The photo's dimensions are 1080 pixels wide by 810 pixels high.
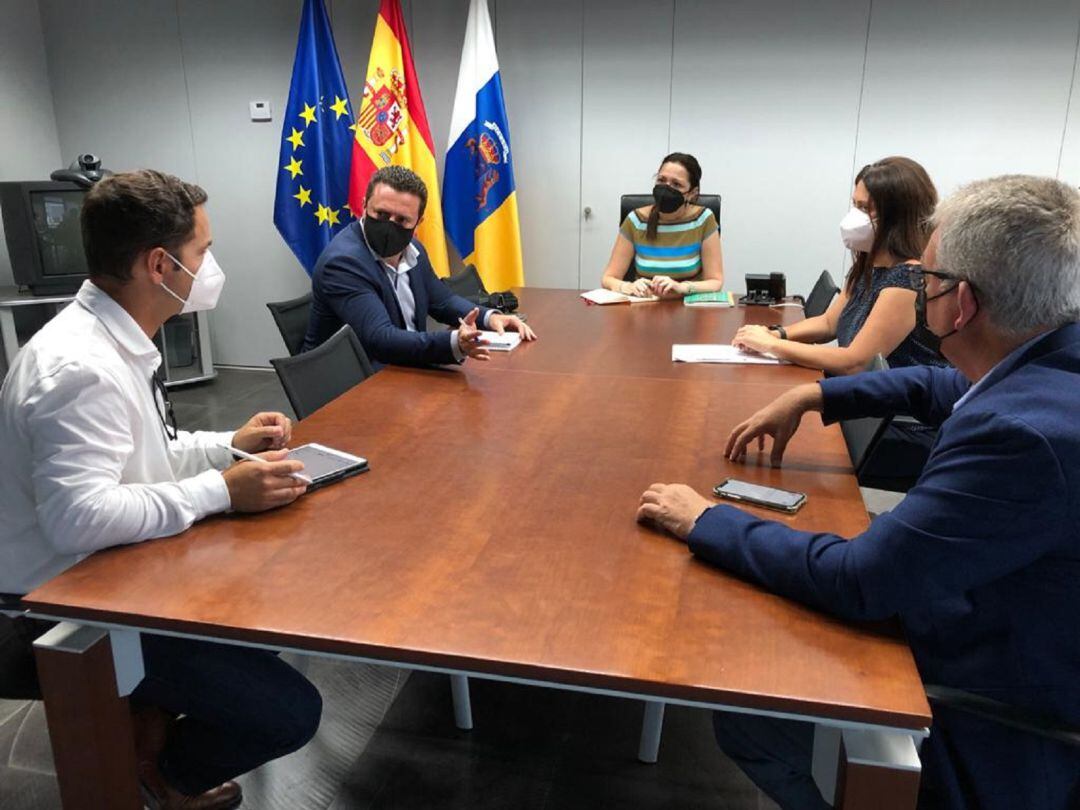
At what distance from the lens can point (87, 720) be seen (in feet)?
4.01

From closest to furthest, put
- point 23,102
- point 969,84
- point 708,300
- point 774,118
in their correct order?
point 708,300, point 969,84, point 774,118, point 23,102

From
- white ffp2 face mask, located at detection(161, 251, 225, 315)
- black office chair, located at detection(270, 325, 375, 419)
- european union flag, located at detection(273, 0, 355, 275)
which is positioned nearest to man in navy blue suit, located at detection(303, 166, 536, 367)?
black office chair, located at detection(270, 325, 375, 419)

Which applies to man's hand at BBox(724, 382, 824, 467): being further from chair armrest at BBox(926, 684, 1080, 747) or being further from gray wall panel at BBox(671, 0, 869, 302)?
gray wall panel at BBox(671, 0, 869, 302)


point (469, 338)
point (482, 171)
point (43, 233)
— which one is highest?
point (482, 171)

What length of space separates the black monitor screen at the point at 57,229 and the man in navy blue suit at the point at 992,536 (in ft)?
14.5

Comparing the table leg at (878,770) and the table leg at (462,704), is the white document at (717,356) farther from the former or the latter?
the table leg at (878,770)

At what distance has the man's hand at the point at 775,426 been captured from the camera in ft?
5.52

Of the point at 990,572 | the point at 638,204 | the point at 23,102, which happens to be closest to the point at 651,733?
the point at 990,572

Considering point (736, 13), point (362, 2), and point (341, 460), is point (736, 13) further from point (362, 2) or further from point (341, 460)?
point (341, 460)

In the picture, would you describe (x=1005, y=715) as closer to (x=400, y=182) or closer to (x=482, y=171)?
(x=400, y=182)

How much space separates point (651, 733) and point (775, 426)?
0.79 meters

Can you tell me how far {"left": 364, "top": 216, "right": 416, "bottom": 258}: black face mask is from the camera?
8.66 feet

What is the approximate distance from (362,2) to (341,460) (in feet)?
13.5

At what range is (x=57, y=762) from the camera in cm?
125
